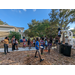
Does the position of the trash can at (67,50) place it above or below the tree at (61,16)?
below

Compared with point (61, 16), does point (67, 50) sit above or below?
below

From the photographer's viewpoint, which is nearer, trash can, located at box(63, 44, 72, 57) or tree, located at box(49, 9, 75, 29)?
trash can, located at box(63, 44, 72, 57)

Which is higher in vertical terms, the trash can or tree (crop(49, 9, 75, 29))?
tree (crop(49, 9, 75, 29))

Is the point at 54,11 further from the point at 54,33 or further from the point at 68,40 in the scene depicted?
the point at 68,40

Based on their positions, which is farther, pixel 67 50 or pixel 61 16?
pixel 61 16

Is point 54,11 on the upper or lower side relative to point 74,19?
upper

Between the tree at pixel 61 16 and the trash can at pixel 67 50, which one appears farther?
the tree at pixel 61 16

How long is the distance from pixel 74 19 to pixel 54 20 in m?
4.22

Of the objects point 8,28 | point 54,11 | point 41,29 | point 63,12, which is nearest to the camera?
point 63,12

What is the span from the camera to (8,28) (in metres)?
12.2
